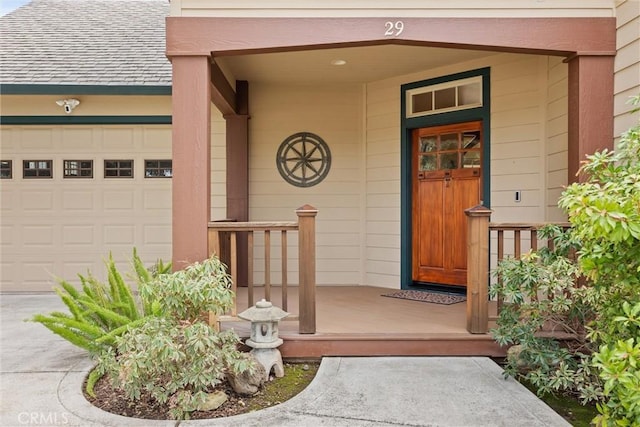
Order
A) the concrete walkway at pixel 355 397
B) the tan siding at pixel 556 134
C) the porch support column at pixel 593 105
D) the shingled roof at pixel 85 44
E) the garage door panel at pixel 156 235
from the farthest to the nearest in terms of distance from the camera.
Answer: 1. the garage door panel at pixel 156 235
2. the shingled roof at pixel 85 44
3. the tan siding at pixel 556 134
4. the porch support column at pixel 593 105
5. the concrete walkway at pixel 355 397

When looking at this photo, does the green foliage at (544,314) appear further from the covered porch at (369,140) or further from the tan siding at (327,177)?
the tan siding at (327,177)

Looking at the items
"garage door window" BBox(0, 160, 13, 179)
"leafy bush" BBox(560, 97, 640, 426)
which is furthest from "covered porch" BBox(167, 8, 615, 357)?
"garage door window" BBox(0, 160, 13, 179)

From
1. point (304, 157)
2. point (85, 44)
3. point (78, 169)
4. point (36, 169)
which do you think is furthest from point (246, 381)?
point (85, 44)

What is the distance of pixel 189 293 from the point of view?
288 centimetres

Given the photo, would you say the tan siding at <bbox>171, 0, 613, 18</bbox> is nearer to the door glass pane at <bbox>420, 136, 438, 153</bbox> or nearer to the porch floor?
the door glass pane at <bbox>420, 136, 438, 153</bbox>

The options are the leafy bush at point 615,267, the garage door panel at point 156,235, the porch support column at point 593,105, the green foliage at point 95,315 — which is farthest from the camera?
the garage door panel at point 156,235

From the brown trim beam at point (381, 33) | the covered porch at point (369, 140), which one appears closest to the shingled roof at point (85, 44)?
the covered porch at point (369, 140)

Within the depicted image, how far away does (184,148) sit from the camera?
143 inches

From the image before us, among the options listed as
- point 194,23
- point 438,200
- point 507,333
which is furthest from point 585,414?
point 194,23

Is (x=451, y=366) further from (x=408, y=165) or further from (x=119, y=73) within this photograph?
(x=119, y=73)

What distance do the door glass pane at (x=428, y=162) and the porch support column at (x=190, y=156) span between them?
307cm

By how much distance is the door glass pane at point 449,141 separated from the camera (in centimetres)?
551

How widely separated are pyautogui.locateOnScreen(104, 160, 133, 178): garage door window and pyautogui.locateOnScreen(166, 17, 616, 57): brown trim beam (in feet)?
10.4

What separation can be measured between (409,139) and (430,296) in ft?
6.54
